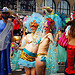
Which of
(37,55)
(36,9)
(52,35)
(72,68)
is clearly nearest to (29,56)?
(37,55)

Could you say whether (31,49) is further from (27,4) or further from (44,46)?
(27,4)

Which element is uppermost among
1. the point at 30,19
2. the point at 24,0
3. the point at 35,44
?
the point at 24,0

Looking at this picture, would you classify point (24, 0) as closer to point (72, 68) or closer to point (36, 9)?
point (36, 9)

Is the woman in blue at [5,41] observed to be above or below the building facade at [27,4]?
below

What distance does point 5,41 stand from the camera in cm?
365

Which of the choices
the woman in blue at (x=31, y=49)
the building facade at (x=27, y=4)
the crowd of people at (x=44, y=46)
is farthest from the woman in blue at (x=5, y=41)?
the building facade at (x=27, y=4)

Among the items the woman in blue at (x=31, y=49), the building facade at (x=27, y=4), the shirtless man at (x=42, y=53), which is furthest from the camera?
the building facade at (x=27, y=4)

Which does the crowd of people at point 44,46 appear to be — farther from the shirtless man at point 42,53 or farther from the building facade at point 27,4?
the building facade at point 27,4

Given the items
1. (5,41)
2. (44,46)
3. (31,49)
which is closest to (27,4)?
(5,41)

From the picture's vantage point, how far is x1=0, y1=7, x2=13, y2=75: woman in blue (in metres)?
3.60

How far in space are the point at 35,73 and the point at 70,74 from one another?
65 cm

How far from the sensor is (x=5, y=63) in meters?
3.68

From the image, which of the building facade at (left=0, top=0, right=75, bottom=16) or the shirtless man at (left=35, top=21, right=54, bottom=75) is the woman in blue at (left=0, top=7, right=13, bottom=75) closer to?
the shirtless man at (left=35, top=21, right=54, bottom=75)

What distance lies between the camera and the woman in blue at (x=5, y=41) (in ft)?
11.8
